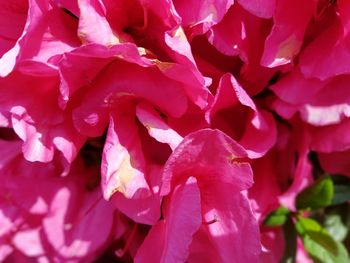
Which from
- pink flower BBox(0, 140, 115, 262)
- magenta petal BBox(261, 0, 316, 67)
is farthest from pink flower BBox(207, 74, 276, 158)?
pink flower BBox(0, 140, 115, 262)

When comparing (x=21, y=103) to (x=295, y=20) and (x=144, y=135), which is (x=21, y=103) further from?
(x=295, y=20)

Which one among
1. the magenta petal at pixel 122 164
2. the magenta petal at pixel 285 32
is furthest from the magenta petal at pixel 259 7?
the magenta petal at pixel 122 164

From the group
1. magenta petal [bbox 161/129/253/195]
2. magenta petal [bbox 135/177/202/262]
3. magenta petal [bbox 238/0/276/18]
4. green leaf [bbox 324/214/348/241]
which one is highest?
A: magenta petal [bbox 238/0/276/18]

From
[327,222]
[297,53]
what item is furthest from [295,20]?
[327,222]

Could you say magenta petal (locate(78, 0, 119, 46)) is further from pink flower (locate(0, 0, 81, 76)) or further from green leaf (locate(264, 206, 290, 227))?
green leaf (locate(264, 206, 290, 227))

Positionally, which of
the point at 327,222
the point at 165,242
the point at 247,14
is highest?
the point at 247,14

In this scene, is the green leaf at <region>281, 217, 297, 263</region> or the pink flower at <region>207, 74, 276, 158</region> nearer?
the pink flower at <region>207, 74, 276, 158</region>
